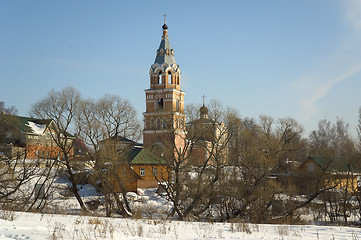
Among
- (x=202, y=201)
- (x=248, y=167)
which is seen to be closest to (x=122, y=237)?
(x=202, y=201)

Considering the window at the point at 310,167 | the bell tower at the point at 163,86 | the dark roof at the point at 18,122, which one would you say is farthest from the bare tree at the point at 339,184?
the dark roof at the point at 18,122

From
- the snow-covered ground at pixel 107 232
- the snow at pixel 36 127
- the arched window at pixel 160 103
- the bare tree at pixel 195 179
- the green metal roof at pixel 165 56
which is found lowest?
the snow-covered ground at pixel 107 232

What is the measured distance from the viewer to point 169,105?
2039 inches

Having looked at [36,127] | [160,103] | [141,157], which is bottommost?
[141,157]

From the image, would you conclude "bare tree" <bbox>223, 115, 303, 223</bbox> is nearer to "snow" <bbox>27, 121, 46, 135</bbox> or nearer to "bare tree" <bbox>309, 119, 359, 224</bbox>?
"bare tree" <bbox>309, 119, 359, 224</bbox>

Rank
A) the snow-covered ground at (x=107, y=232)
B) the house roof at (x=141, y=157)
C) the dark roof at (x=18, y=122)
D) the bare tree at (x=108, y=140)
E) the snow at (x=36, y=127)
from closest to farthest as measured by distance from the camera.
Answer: the snow-covered ground at (x=107, y=232) < the bare tree at (x=108, y=140) < the house roof at (x=141, y=157) < the dark roof at (x=18, y=122) < the snow at (x=36, y=127)

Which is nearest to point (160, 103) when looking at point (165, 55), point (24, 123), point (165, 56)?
point (165, 56)

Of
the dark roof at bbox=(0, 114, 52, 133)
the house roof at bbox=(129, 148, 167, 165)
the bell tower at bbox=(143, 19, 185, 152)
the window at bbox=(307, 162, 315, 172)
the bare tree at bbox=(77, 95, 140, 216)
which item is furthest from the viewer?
the bell tower at bbox=(143, 19, 185, 152)

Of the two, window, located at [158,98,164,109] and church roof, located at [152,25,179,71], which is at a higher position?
church roof, located at [152,25,179,71]

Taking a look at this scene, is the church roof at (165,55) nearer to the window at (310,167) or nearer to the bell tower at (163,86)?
the bell tower at (163,86)

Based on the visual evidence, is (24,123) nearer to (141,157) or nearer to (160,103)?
(160,103)

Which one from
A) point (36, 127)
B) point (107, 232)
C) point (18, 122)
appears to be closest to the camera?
point (107, 232)

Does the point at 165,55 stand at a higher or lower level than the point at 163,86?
higher

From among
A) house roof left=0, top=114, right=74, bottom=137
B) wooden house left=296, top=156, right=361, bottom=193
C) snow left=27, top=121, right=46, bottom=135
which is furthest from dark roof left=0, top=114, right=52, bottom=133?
wooden house left=296, top=156, right=361, bottom=193
